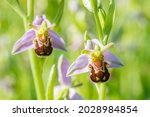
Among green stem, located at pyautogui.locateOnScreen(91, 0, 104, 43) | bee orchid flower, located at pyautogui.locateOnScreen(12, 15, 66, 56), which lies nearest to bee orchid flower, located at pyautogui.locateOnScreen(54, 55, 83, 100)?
bee orchid flower, located at pyautogui.locateOnScreen(12, 15, 66, 56)

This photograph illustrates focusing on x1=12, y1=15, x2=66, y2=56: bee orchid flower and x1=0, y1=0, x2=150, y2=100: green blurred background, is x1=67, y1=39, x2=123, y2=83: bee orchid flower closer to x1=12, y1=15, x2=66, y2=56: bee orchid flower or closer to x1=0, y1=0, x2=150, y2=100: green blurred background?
x1=12, y1=15, x2=66, y2=56: bee orchid flower

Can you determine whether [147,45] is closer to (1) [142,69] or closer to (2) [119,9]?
(1) [142,69]

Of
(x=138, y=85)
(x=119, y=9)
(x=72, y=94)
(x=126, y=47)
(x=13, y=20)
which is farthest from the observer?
(x=119, y=9)

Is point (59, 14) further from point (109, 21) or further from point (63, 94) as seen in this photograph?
point (63, 94)

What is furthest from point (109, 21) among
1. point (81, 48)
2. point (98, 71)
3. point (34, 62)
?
point (81, 48)

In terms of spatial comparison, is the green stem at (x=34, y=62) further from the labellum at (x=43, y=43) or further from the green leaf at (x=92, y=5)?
the green leaf at (x=92, y=5)

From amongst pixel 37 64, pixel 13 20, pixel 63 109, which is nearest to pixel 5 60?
pixel 13 20

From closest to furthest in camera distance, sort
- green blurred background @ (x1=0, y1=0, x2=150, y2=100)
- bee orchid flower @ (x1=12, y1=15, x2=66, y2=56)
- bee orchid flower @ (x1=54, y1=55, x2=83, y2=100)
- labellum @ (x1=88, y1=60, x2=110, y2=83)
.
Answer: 1. labellum @ (x1=88, y1=60, x2=110, y2=83)
2. bee orchid flower @ (x1=12, y1=15, x2=66, y2=56)
3. bee orchid flower @ (x1=54, y1=55, x2=83, y2=100)
4. green blurred background @ (x1=0, y1=0, x2=150, y2=100)
